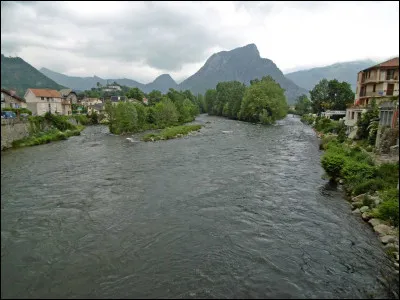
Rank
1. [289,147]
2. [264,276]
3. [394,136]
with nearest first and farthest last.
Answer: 1. [264,276]
2. [394,136]
3. [289,147]

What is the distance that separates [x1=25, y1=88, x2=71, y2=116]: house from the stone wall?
86.4 ft

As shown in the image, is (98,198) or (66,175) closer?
(98,198)

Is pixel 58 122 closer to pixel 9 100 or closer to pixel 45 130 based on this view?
pixel 45 130

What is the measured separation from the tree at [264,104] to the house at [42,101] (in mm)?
45851

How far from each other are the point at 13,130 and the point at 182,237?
34035 millimetres

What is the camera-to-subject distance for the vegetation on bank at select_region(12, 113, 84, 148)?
36781mm

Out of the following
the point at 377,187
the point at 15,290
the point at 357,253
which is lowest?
the point at 357,253

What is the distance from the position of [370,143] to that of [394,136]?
5612 mm

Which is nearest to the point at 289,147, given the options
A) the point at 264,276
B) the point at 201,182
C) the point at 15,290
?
the point at 201,182

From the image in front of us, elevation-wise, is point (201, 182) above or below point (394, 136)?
below

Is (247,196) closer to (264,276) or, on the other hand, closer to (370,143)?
(264,276)

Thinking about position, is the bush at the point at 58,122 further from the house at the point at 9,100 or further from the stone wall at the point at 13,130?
the house at the point at 9,100

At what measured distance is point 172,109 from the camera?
63.3 metres

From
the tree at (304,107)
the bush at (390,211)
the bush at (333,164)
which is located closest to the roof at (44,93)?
the bush at (333,164)
